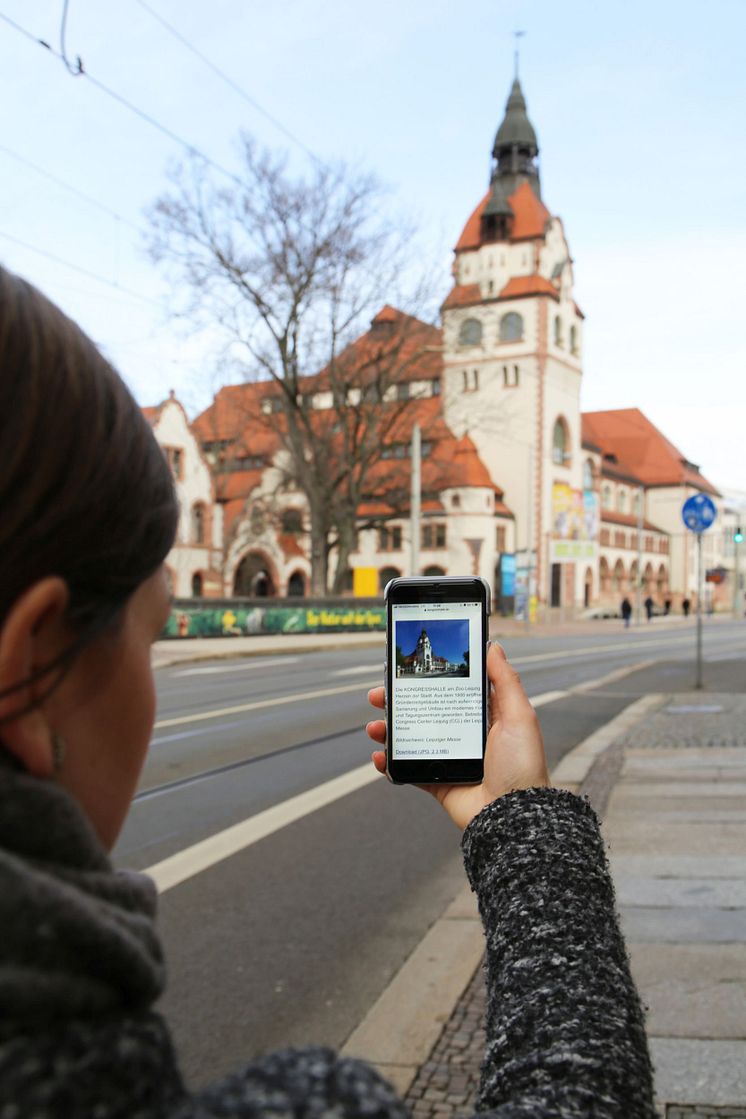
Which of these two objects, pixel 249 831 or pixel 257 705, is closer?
pixel 249 831

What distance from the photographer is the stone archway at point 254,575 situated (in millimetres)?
64500

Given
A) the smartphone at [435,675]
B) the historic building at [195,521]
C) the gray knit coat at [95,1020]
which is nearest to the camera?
the gray knit coat at [95,1020]

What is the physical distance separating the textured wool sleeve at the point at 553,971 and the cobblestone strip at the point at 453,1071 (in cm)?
204

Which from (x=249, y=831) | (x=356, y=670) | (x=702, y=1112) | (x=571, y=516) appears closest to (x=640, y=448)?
(x=571, y=516)

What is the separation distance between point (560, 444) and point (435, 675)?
70.2 metres

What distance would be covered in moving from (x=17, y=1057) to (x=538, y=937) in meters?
0.72

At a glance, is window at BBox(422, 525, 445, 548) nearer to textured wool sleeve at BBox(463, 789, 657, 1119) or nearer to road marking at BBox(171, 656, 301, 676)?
road marking at BBox(171, 656, 301, 676)

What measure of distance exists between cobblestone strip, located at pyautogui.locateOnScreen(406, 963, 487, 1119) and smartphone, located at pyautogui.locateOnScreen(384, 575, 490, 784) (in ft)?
5.58

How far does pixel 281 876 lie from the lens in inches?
234

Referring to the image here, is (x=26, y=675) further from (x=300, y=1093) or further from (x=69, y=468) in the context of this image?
(x=300, y=1093)

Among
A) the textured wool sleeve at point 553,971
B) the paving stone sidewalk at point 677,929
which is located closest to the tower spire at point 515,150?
the paving stone sidewalk at point 677,929

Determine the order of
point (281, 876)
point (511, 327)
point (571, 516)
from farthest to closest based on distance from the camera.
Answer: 1. point (511, 327)
2. point (571, 516)
3. point (281, 876)

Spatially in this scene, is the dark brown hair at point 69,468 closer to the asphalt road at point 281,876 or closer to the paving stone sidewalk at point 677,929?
the paving stone sidewalk at point 677,929

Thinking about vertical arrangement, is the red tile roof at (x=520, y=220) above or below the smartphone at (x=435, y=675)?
above
